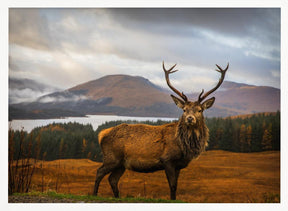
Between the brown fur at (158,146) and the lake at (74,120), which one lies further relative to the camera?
the lake at (74,120)

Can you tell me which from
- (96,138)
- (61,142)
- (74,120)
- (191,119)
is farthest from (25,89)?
(191,119)

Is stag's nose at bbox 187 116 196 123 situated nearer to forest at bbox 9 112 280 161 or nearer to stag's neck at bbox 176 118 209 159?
stag's neck at bbox 176 118 209 159

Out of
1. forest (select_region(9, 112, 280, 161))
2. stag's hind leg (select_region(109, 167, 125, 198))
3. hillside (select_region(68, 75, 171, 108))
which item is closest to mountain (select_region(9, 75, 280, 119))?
hillside (select_region(68, 75, 171, 108))

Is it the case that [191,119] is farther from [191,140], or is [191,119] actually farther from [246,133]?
[246,133]

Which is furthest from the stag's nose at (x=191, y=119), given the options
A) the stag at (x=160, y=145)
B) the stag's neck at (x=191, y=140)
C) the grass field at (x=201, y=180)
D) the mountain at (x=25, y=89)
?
the mountain at (x=25, y=89)

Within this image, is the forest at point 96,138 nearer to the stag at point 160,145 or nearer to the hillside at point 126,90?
the hillside at point 126,90

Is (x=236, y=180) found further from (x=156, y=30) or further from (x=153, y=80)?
(x=156, y=30)

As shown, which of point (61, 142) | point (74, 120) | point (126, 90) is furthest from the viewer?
point (126, 90)

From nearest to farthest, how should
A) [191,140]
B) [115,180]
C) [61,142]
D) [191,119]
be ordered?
[191,119], [191,140], [115,180], [61,142]

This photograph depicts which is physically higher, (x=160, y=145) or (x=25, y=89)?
(x=25, y=89)
